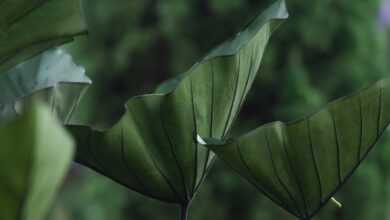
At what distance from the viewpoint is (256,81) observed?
4.41 meters

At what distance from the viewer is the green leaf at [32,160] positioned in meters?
0.28

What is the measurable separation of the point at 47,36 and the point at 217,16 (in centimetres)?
406

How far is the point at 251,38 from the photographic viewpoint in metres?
0.56

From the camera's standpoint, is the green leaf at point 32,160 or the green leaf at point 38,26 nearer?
the green leaf at point 32,160

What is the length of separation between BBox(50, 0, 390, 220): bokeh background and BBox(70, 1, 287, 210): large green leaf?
3608mm

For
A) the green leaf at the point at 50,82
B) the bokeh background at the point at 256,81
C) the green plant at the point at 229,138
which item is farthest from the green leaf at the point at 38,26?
the bokeh background at the point at 256,81

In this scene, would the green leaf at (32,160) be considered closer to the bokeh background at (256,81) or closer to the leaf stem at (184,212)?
the leaf stem at (184,212)

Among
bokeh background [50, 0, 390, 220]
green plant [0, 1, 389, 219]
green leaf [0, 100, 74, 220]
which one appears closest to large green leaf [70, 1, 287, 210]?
green plant [0, 1, 389, 219]

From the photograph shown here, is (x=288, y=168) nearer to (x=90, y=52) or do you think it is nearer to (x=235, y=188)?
(x=235, y=188)

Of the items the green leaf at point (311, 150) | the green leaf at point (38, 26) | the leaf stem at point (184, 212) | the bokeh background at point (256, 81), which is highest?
the green leaf at point (38, 26)

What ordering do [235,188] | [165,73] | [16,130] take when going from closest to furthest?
1. [16,130]
2. [235,188]
3. [165,73]

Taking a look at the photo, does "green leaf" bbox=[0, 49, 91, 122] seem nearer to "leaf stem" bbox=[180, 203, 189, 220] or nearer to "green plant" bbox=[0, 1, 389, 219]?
"green plant" bbox=[0, 1, 389, 219]

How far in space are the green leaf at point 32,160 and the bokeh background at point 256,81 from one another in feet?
12.7

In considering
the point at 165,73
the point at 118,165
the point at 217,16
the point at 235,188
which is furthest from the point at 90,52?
the point at 118,165
